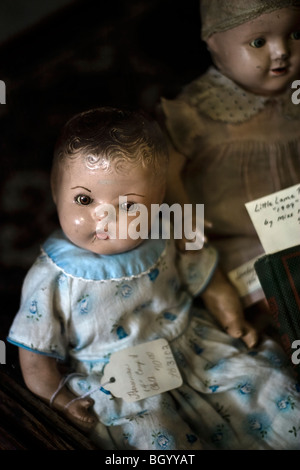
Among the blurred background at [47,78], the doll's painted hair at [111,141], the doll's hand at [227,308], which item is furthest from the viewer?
the doll's hand at [227,308]

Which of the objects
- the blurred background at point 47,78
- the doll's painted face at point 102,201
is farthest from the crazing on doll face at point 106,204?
the blurred background at point 47,78

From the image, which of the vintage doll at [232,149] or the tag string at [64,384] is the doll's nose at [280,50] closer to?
the vintage doll at [232,149]

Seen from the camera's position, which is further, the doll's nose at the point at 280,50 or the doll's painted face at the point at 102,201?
the doll's nose at the point at 280,50

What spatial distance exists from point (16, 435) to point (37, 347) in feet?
0.47

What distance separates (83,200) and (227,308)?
388 mm

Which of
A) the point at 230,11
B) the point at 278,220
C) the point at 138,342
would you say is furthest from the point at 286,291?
the point at 230,11

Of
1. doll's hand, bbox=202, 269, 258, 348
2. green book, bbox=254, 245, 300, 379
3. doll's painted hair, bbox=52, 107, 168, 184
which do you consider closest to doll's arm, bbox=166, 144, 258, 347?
doll's hand, bbox=202, 269, 258, 348

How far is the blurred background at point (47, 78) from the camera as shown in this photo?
1017 millimetres

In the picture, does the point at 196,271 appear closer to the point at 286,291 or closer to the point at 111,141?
the point at 286,291

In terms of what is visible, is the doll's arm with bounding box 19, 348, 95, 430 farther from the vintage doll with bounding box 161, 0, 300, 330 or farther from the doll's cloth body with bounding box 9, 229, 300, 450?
the vintage doll with bounding box 161, 0, 300, 330

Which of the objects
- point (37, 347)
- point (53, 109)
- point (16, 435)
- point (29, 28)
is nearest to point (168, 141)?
point (53, 109)

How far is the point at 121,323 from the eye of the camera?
1.04 m

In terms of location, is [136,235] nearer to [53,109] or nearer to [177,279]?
[177,279]

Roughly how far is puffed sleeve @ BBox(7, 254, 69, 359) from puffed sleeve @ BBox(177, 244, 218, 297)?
26 centimetres
